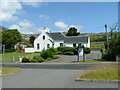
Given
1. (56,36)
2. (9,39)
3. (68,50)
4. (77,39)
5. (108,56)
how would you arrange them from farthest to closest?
1. (9,39)
2. (56,36)
3. (77,39)
4. (68,50)
5. (108,56)

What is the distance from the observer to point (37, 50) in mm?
49375

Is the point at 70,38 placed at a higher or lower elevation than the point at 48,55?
higher

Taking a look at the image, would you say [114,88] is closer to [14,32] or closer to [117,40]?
[117,40]

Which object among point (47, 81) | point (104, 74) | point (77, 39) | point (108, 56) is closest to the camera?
point (104, 74)

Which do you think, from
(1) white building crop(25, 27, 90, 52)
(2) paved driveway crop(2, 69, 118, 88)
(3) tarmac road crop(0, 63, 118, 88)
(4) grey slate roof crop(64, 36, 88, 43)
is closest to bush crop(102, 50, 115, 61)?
(3) tarmac road crop(0, 63, 118, 88)

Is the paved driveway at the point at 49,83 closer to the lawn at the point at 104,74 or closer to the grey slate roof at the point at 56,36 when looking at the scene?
the lawn at the point at 104,74

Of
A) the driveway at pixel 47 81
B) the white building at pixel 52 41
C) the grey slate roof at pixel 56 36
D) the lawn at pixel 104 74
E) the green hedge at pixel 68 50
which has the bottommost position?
the driveway at pixel 47 81

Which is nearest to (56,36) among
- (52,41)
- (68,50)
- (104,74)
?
(52,41)

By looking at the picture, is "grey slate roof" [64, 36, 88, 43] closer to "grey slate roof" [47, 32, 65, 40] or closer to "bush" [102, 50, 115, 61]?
"grey slate roof" [47, 32, 65, 40]

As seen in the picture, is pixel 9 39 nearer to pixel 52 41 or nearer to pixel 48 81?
pixel 52 41

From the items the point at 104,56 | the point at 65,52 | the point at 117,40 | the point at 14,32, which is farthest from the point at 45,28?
the point at 117,40

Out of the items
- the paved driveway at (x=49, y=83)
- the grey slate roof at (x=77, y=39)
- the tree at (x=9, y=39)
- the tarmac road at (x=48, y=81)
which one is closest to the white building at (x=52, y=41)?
the grey slate roof at (x=77, y=39)

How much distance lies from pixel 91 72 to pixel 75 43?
37978mm

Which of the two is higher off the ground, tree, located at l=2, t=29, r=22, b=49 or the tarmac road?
tree, located at l=2, t=29, r=22, b=49
